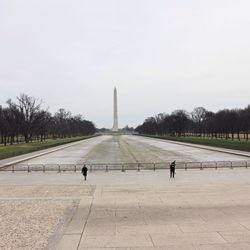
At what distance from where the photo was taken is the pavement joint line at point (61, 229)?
31.7 feet

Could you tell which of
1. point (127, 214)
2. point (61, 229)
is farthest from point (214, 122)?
point (61, 229)

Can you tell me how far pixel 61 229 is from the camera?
1126 cm

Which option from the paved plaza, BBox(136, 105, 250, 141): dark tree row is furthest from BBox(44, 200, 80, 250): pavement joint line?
BBox(136, 105, 250, 141): dark tree row

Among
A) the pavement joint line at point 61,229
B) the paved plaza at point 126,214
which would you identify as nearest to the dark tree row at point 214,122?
the paved plaza at point 126,214

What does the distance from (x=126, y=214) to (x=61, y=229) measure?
9.68ft

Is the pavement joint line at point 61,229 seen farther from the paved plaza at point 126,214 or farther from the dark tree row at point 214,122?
the dark tree row at point 214,122

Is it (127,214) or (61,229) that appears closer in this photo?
(61,229)

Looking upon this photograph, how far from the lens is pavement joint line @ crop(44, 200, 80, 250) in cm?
968

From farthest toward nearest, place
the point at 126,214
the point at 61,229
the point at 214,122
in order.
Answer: the point at 214,122
the point at 126,214
the point at 61,229

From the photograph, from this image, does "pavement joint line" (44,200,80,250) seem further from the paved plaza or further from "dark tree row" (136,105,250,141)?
"dark tree row" (136,105,250,141)

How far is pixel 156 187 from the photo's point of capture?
20.5 meters

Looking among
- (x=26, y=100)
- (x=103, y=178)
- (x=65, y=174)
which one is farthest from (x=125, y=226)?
(x=26, y=100)

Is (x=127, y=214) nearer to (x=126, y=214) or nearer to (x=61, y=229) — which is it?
(x=126, y=214)

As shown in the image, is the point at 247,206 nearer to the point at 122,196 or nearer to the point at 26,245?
the point at 122,196
